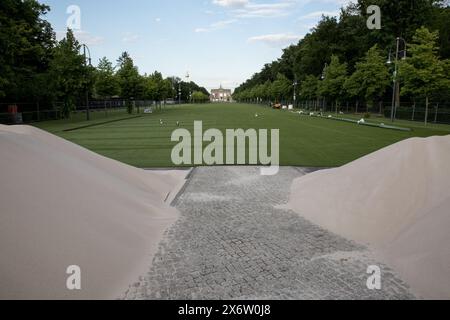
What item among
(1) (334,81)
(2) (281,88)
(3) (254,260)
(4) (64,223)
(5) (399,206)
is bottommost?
(3) (254,260)

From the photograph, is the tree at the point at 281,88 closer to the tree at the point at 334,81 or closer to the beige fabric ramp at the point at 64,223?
the tree at the point at 334,81

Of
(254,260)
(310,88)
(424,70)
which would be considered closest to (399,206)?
(254,260)

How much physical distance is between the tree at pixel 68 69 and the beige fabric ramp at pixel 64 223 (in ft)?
100

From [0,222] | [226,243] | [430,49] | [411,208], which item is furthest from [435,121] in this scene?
[0,222]

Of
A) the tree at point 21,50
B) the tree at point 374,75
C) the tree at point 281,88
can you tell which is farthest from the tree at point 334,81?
the tree at point 21,50

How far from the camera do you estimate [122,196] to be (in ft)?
25.0

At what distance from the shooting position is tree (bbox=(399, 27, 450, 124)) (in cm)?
3145

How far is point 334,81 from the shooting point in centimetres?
5719

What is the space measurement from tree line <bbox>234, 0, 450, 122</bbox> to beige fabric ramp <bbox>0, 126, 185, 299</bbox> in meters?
32.6

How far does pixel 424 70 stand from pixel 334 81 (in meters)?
26.1

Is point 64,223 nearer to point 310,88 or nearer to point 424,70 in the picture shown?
point 424,70

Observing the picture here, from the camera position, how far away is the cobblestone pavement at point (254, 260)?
477cm

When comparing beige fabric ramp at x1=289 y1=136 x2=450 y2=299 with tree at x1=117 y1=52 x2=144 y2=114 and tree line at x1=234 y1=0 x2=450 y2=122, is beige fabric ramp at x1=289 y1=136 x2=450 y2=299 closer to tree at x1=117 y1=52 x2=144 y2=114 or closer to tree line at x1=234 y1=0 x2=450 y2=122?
tree line at x1=234 y1=0 x2=450 y2=122

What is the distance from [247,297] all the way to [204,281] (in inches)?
28.7
